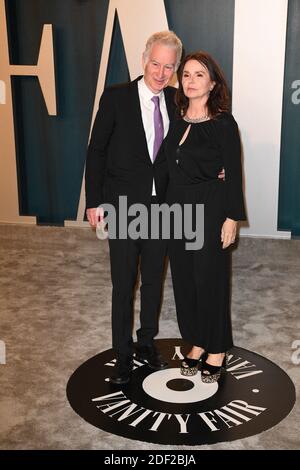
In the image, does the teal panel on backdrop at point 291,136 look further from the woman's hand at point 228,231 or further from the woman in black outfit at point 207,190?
the woman's hand at point 228,231

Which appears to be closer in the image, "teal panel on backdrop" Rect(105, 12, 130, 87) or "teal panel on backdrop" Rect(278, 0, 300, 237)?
"teal panel on backdrop" Rect(278, 0, 300, 237)

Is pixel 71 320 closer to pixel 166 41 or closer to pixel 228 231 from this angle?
pixel 228 231

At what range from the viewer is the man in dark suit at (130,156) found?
258 centimetres

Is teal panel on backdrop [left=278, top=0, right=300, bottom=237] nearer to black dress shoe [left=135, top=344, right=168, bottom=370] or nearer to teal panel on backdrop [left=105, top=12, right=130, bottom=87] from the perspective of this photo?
teal panel on backdrop [left=105, top=12, right=130, bottom=87]

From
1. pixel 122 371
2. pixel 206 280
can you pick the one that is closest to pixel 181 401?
pixel 122 371

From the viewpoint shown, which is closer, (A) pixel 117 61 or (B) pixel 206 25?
(B) pixel 206 25

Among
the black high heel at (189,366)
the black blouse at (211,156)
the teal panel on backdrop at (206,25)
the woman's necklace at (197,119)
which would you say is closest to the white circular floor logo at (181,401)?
the black high heel at (189,366)

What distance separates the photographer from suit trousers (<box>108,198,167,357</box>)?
2697mm

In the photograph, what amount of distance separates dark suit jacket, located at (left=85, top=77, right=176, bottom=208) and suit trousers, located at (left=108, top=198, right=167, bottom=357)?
0.11 metres

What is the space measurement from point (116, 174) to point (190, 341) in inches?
35.2

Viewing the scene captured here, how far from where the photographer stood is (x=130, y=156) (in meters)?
2.63

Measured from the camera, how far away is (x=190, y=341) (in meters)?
2.82

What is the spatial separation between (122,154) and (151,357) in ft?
3.45

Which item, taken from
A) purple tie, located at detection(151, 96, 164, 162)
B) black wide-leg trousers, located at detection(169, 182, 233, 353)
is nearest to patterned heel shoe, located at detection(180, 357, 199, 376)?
black wide-leg trousers, located at detection(169, 182, 233, 353)
